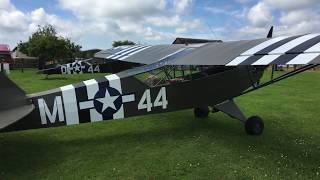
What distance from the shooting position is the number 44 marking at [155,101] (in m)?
8.01

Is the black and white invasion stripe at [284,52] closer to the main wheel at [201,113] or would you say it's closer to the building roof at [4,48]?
the main wheel at [201,113]

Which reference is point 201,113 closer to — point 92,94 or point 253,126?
point 253,126

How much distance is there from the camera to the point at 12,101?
Answer: 6699 millimetres

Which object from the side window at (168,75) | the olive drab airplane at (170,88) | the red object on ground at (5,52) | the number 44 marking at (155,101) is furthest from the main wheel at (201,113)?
the red object on ground at (5,52)

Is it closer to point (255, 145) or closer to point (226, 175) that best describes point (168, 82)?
point (255, 145)

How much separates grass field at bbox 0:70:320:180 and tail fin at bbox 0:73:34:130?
83cm

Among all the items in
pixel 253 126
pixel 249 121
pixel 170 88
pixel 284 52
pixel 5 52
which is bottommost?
pixel 253 126

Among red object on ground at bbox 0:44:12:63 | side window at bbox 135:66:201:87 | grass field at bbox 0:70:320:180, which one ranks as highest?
red object on ground at bbox 0:44:12:63

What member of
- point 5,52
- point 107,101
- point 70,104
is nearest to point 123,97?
point 107,101

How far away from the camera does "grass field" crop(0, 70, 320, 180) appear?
6.09 meters

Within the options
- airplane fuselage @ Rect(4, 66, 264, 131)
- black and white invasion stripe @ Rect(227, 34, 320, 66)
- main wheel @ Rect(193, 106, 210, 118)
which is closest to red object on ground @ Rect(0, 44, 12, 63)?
main wheel @ Rect(193, 106, 210, 118)

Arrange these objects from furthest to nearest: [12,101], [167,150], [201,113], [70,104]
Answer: [201,113]
[167,150]
[70,104]
[12,101]

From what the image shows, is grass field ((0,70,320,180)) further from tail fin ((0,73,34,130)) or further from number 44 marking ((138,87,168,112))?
tail fin ((0,73,34,130))

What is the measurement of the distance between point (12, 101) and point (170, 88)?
10.8 ft
